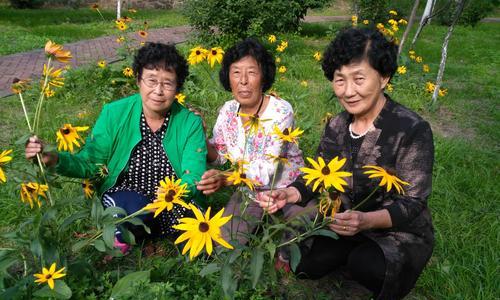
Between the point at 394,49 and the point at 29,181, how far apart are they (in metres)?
1.41

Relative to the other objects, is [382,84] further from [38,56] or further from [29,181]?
[38,56]

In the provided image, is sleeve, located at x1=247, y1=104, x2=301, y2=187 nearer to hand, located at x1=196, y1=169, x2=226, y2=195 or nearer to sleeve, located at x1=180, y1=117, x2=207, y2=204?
sleeve, located at x1=180, y1=117, x2=207, y2=204

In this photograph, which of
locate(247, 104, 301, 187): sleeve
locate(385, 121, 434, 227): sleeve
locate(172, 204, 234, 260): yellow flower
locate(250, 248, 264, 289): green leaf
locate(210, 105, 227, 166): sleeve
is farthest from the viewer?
locate(210, 105, 227, 166): sleeve

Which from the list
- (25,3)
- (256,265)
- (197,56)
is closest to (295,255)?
(256,265)

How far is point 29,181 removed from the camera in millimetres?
1401

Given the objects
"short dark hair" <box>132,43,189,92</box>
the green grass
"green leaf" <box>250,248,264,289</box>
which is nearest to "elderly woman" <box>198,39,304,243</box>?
"short dark hair" <box>132,43,189,92</box>

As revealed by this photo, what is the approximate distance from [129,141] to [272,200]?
0.83m

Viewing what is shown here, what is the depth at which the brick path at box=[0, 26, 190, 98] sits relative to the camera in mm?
5088

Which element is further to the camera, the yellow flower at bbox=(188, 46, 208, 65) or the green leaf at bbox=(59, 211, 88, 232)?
the yellow flower at bbox=(188, 46, 208, 65)

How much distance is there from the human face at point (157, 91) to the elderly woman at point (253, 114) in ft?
1.18

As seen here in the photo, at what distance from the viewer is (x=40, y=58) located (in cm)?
610

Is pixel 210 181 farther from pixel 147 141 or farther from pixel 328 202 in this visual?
pixel 147 141

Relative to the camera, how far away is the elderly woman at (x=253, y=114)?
212 centimetres

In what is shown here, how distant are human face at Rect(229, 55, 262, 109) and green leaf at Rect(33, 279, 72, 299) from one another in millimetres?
1177
